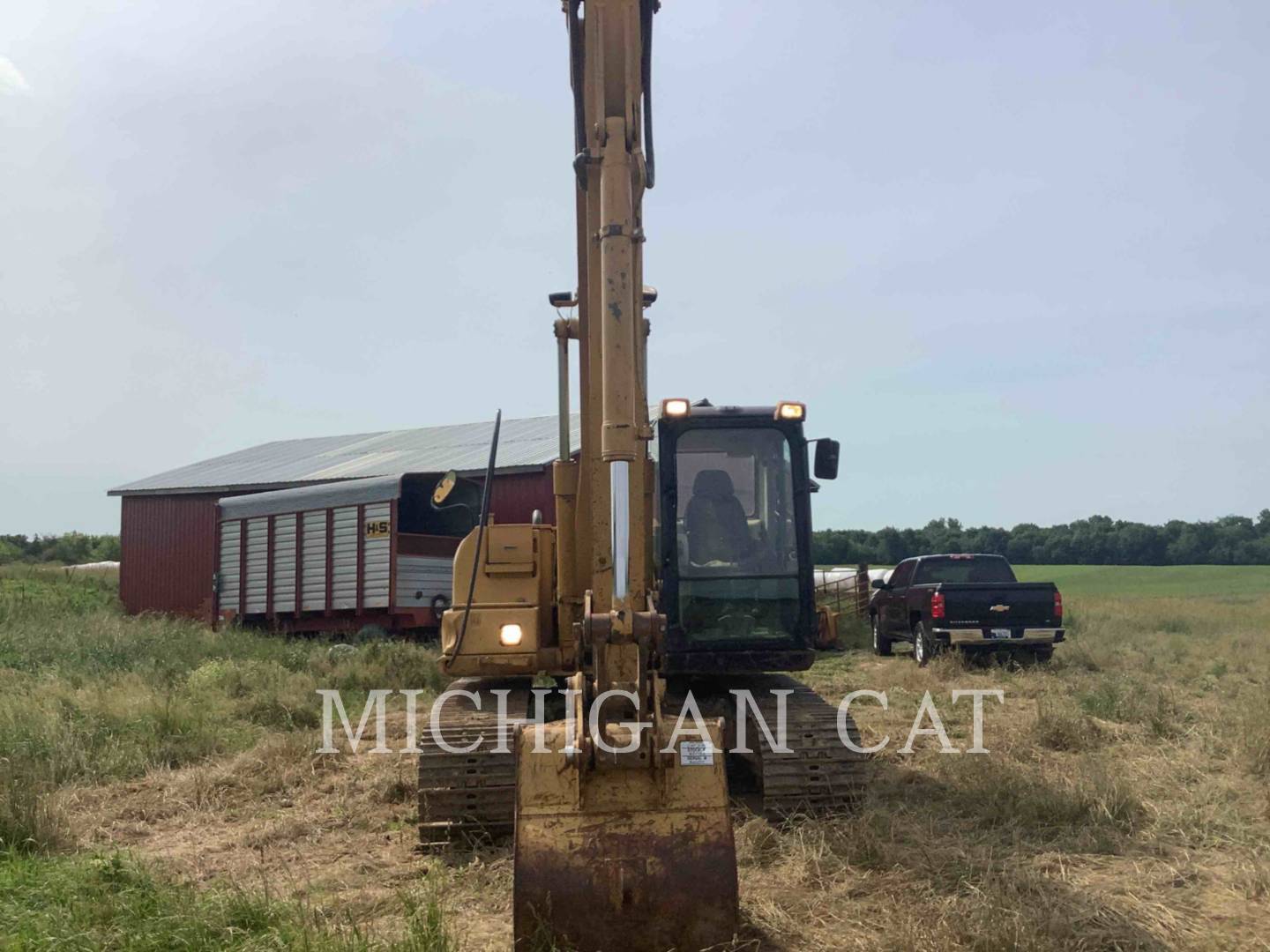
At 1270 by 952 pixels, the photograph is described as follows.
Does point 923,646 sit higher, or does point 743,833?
point 923,646

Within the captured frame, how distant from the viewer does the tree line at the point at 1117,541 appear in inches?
2104

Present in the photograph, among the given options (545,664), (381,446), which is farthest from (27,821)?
(381,446)

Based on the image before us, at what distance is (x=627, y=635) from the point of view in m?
4.93

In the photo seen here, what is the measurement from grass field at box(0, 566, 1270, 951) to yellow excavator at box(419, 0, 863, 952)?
43 cm

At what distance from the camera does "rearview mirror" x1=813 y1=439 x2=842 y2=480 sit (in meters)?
7.48

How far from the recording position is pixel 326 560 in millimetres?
18203

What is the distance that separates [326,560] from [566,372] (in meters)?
12.1

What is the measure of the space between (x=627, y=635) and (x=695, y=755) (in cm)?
60

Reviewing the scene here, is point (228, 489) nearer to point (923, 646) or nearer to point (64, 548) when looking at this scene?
point (923, 646)

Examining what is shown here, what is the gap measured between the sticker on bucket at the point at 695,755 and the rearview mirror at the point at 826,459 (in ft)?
10.1

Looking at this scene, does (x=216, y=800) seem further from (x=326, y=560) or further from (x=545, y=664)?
(x=326, y=560)

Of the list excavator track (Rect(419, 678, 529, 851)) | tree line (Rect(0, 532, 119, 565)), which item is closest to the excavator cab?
excavator track (Rect(419, 678, 529, 851))

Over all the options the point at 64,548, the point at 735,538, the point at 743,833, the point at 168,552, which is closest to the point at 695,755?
the point at 743,833

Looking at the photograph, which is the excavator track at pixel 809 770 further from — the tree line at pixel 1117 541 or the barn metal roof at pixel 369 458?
the tree line at pixel 1117 541
